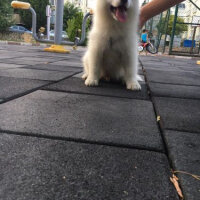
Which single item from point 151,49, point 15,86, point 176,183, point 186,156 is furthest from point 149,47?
point 176,183

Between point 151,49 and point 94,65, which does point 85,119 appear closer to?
point 94,65

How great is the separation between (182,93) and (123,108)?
3.46ft

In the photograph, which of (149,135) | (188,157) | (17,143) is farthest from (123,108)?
(17,143)

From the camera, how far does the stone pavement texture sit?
Result: 847 mm

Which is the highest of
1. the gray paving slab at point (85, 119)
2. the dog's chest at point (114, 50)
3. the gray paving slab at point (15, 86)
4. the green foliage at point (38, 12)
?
the green foliage at point (38, 12)

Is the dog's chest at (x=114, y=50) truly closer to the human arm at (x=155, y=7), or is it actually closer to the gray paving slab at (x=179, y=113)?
the human arm at (x=155, y=7)

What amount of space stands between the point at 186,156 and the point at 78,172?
1.67ft

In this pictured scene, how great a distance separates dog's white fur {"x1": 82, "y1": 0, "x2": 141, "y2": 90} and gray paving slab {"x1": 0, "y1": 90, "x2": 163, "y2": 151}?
2.20ft

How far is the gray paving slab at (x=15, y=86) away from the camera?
200cm

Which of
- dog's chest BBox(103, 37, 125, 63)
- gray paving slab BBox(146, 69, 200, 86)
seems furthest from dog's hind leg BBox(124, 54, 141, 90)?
gray paving slab BBox(146, 69, 200, 86)

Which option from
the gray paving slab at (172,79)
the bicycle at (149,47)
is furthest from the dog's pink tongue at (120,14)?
the bicycle at (149,47)

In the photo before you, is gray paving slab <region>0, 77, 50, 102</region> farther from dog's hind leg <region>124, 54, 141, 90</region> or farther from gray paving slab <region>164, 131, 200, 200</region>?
gray paving slab <region>164, 131, 200, 200</region>

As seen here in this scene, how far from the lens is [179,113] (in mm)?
1867

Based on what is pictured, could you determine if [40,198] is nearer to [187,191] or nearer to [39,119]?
[187,191]
